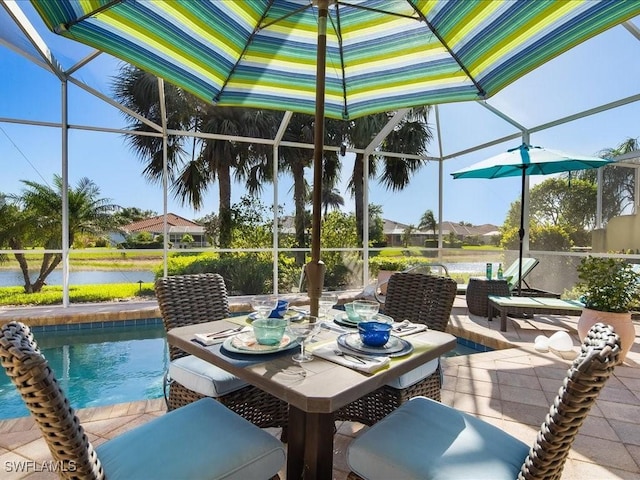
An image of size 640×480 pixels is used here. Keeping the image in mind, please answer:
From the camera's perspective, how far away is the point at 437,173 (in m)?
7.61

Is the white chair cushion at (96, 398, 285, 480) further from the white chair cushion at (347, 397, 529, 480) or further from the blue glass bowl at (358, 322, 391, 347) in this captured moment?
the blue glass bowl at (358, 322, 391, 347)

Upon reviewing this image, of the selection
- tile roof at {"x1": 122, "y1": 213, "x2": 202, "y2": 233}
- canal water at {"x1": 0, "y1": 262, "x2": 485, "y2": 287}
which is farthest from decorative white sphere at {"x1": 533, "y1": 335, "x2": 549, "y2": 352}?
tile roof at {"x1": 122, "y1": 213, "x2": 202, "y2": 233}

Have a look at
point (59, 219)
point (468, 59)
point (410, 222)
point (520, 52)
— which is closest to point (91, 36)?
point (468, 59)

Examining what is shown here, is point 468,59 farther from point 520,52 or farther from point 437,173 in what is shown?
point 437,173

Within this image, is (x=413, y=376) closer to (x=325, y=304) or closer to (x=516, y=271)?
(x=325, y=304)

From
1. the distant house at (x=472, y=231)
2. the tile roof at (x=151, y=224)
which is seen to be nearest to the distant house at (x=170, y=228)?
the tile roof at (x=151, y=224)

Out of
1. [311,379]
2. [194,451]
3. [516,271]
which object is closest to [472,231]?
[516,271]

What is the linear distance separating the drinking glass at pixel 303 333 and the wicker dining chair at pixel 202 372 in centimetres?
51

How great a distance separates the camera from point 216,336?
5.39 feet

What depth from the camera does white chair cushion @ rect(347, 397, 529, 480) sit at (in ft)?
4.01

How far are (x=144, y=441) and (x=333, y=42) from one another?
8.30 ft

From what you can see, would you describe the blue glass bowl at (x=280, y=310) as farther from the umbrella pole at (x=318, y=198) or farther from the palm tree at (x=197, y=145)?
the palm tree at (x=197, y=145)

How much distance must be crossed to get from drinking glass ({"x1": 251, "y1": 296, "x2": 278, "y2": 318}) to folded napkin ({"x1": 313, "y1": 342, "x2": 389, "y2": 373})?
39cm

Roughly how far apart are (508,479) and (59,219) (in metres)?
6.66
